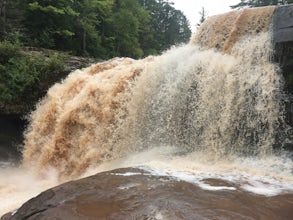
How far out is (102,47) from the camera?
2323cm

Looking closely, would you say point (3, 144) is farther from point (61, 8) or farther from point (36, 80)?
point (61, 8)

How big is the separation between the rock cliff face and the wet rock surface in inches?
120

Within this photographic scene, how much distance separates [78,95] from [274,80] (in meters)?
5.01

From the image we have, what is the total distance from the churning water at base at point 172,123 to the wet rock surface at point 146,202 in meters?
0.85

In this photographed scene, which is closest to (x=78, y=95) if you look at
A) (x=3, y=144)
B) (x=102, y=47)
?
(x=3, y=144)

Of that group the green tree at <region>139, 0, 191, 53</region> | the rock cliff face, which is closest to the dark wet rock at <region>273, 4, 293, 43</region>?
the rock cliff face

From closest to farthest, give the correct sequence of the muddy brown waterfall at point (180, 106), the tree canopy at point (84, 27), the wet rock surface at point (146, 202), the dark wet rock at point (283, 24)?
1. the wet rock surface at point (146, 202)
2. the muddy brown waterfall at point (180, 106)
3. the dark wet rock at point (283, 24)
4. the tree canopy at point (84, 27)

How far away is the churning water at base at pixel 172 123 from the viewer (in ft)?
23.6

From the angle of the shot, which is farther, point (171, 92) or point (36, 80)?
point (36, 80)

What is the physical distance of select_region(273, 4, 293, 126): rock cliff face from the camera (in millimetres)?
7469

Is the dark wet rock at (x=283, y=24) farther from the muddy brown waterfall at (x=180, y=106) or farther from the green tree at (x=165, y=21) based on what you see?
the green tree at (x=165, y=21)

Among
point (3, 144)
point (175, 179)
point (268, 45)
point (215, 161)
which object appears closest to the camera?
point (175, 179)

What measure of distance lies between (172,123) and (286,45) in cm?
293

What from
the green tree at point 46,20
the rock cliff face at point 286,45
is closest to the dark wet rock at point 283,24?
the rock cliff face at point 286,45
